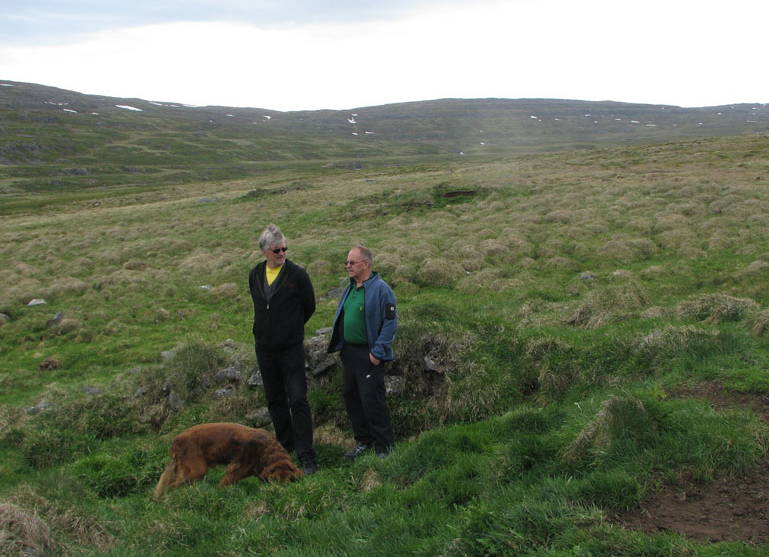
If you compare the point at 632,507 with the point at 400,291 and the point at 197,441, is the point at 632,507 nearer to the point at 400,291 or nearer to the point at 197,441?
the point at 197,441

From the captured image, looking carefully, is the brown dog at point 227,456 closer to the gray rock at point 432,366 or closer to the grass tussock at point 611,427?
the gray rock at point 432,366

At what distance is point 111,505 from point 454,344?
548cm

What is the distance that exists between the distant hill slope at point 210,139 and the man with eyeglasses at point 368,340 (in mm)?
93038

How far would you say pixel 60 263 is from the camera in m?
24.1

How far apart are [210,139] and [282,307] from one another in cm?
15071

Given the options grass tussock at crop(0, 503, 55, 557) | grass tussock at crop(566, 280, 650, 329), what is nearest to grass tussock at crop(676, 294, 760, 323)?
grass tussock at crop(566, 280, 650, 329)

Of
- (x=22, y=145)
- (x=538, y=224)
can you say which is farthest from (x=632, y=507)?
(x=22, y=145)

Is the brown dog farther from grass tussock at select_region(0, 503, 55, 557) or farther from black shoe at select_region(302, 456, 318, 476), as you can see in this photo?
grass tussock at select_region(0, 503, 55, 557)

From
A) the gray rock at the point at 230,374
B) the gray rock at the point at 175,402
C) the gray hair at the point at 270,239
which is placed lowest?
the gray rock at the point at 175,402

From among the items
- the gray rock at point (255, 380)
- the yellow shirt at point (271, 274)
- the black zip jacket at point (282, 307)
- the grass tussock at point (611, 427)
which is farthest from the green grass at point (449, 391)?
the yellow shirt at point (271, 274)

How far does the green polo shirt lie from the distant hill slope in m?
93.0

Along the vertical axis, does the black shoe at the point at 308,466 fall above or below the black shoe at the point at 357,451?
above

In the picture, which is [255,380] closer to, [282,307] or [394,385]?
[394,385]

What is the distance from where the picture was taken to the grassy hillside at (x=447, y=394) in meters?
4.18
